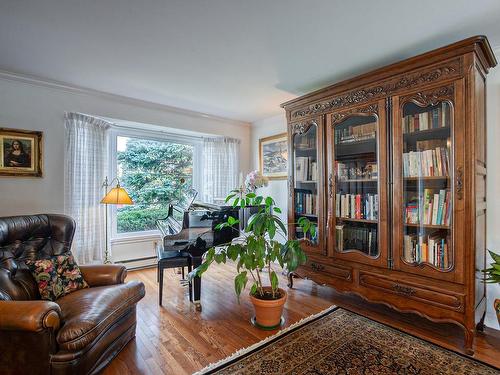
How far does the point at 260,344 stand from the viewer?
2.02 m

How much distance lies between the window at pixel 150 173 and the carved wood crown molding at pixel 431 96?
3339mm

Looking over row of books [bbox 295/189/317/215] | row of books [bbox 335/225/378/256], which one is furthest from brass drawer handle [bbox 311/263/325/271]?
row of books [bbox 295/189/317/215]

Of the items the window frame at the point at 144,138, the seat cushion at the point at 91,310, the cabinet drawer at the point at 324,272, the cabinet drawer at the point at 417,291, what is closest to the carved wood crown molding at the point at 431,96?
the cabinet drawer at the point at 417,291

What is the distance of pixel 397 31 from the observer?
1970 millimetres

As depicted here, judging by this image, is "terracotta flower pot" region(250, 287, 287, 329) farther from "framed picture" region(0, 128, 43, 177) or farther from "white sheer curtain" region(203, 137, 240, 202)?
"framed picture" region(0, 128, 43, 177)

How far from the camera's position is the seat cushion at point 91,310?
1508 millimetres

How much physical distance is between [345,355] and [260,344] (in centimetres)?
63

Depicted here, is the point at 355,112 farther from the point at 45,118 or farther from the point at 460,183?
the point at 45,118

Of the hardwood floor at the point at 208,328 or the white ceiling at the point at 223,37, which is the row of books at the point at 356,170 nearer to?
the white ceiling at the point at 223,37

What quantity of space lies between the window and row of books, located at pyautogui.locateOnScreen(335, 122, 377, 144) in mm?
2671

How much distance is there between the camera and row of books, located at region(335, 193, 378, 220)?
245 cm

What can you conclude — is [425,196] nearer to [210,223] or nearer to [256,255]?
[256,255]

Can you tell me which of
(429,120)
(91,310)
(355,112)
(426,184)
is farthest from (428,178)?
(91,310)

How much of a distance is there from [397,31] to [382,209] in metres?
1.44
